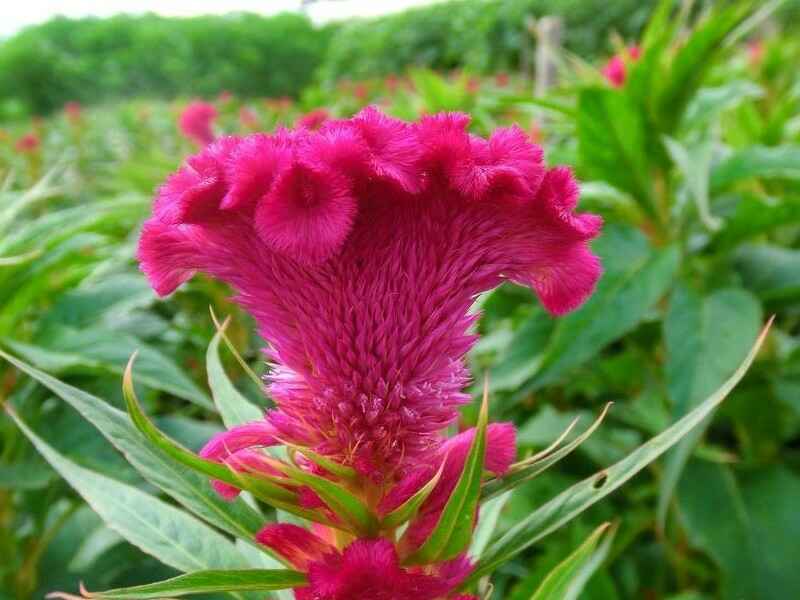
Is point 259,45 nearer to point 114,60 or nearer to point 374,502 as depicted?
point 114,60

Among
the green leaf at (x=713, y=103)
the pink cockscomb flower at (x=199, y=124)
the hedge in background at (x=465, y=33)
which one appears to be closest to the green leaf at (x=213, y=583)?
the green leaf at (x=713, y=103)

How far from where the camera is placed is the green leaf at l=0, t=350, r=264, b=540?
79cm

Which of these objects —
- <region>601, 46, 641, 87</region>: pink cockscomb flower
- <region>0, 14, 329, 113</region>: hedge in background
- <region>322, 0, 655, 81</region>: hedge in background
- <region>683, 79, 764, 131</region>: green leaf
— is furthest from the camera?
<region>0, 14, 329, 113</region>: hedge in background

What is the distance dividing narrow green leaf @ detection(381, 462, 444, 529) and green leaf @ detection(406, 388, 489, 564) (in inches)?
0.7

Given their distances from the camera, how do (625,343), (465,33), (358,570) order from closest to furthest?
(358,570) → (625,343) → (465,33)

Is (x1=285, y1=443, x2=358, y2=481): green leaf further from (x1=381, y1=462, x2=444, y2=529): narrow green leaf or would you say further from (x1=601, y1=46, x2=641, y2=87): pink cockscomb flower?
(x1=601, y1=46, x2=641, y2=87): pink cockscomb flower

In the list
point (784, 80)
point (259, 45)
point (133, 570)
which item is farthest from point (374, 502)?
point (259, 45)

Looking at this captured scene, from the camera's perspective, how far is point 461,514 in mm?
708

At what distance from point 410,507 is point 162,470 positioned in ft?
0.81

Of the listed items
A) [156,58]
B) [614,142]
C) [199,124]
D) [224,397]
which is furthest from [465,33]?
[224,397]

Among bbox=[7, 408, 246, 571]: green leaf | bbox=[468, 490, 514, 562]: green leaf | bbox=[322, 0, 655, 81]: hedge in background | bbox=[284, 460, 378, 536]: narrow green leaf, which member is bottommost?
bbox=[322, 0, 655, 81]: hedge in background

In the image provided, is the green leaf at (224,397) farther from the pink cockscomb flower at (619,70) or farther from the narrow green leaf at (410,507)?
the pink cockscomb flower at (619,70)

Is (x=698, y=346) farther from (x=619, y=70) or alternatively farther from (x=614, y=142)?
(x=619, y=70)

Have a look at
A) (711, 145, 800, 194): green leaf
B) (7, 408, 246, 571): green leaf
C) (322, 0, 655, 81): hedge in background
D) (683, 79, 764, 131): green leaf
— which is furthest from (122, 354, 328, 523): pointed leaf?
(322, 0, 655, 81): hedge in background
